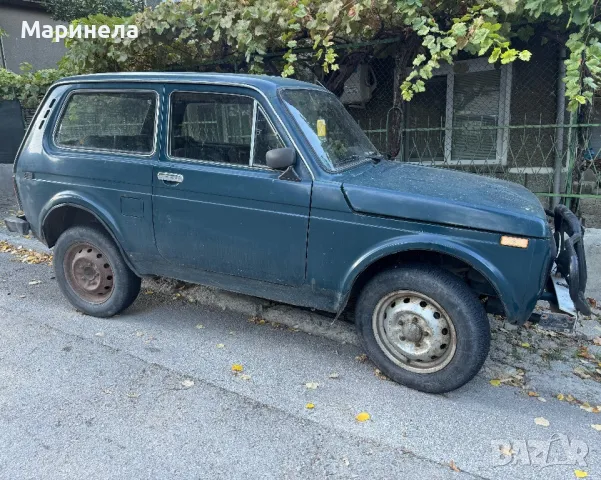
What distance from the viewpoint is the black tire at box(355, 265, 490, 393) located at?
303cm

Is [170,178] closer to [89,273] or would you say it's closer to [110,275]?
[110,275]

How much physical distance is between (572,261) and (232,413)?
7.57 feet

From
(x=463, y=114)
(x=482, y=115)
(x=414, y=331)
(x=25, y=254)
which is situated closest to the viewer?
(x=414, y=331)

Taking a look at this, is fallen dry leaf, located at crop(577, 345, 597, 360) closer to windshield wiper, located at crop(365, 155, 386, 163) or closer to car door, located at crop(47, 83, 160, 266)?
windshield wiper, located at crop(365, 155, 386, 163)

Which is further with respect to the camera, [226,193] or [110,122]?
[110,122]

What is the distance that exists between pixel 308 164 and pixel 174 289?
2.38 m

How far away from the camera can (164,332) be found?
161 inches

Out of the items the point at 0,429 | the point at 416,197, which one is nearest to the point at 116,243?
the point at 0,429

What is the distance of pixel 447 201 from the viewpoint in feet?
9.80

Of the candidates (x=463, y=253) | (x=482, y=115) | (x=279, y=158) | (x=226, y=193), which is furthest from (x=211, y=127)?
(x=482, y=115)

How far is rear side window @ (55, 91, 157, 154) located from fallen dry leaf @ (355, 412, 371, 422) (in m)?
2.46

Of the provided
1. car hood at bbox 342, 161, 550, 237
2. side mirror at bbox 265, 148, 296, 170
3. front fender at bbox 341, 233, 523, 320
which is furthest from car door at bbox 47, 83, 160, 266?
front fender at bbox 341, 233, 523, 320

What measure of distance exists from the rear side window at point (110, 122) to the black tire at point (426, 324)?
208cm

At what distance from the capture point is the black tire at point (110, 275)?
4125 mm
